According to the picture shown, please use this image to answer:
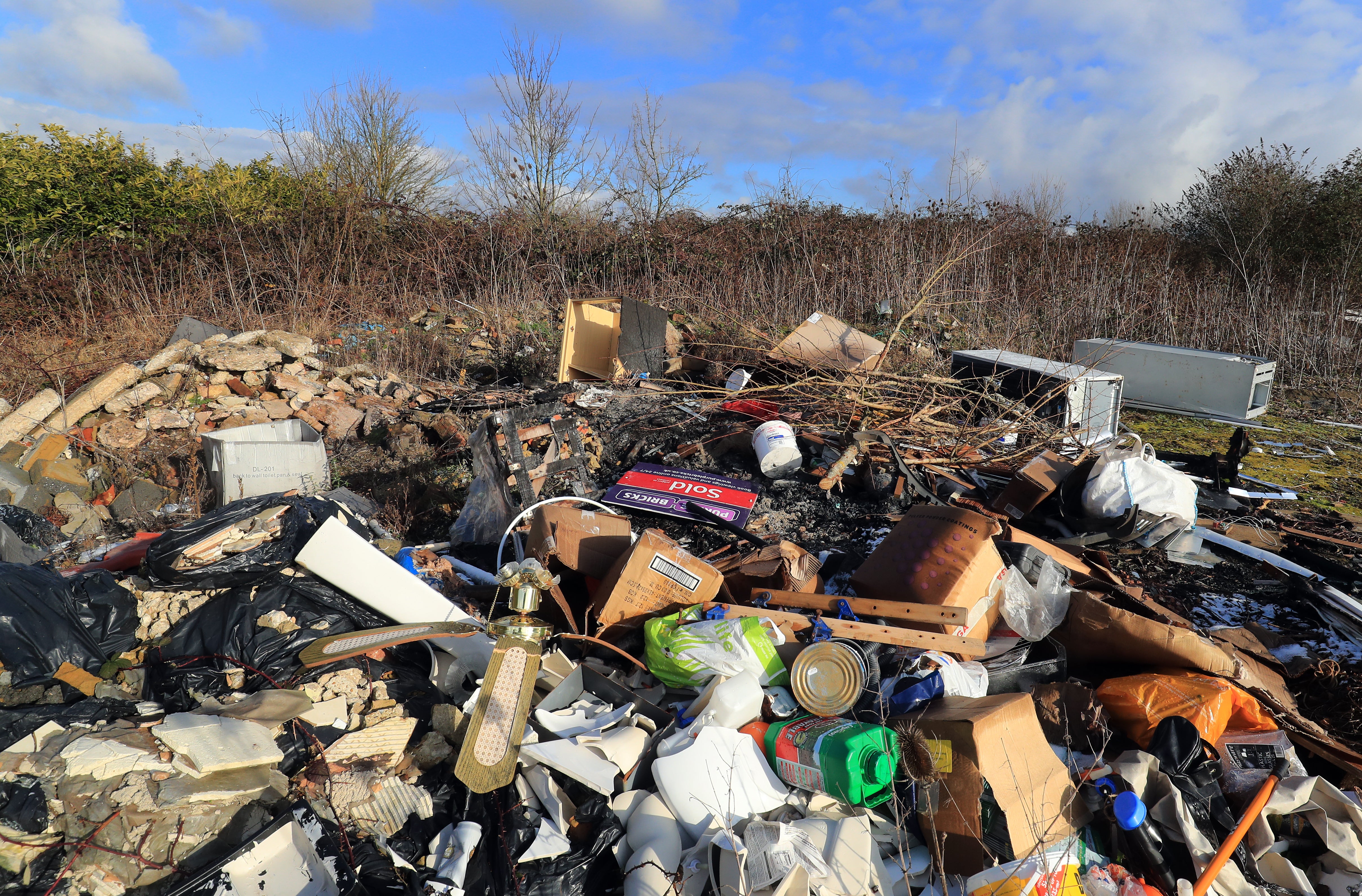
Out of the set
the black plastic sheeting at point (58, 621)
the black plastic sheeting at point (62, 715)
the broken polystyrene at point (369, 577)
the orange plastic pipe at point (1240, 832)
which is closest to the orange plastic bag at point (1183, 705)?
the orange plastic pipe at point (1240, 832)

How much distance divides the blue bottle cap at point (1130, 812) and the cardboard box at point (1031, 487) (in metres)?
2.06

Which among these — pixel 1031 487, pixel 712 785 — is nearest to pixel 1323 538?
pixel 1031 487

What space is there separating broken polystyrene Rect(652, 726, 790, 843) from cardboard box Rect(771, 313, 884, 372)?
3.77 metres

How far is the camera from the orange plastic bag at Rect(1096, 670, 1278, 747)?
7.18ft

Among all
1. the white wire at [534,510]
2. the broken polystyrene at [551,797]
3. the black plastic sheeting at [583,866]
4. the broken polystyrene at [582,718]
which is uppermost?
the white wire at [534,510]

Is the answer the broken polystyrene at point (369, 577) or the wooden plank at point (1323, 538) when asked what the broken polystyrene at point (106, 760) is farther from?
the wooden plank at point (1323, 538)

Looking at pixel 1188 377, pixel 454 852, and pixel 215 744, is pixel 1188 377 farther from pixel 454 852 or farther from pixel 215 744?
pixel 215 744

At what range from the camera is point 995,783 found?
1.80 meters

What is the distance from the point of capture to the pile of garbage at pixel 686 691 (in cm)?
174

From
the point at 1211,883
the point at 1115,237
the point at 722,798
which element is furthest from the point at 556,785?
the point at 1115,237

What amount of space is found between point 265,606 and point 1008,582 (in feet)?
9.10

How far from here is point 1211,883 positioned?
1.75m

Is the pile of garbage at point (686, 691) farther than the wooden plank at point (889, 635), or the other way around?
the wooden plank at point (889, 635)

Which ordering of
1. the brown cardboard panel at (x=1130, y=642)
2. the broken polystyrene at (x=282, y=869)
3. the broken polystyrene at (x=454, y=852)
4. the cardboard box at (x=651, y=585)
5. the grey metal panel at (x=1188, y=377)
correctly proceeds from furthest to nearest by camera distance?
1. the grey metal panel at (x=1188, y=377)
2. the cardboard box at (x=651, y=585)
3. the brown cardboard panel at (x=1130, y=642)
4. the broken polystyrene at (x=454, y=852)
5. the broken polystyrene at (x=282, y=869)
